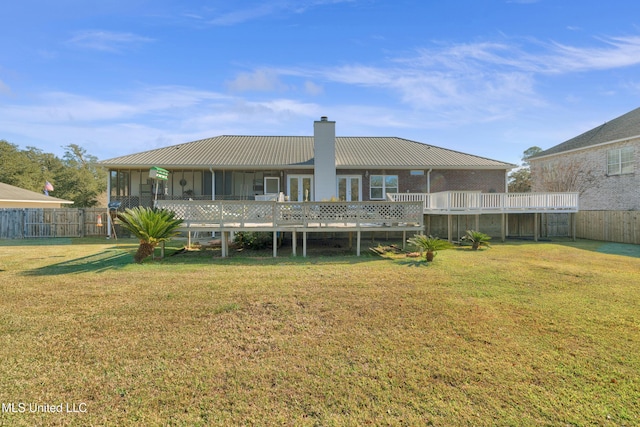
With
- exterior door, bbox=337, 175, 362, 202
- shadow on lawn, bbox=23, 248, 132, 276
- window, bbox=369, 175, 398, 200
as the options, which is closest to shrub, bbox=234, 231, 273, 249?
shadow on lawn, bbox=23, 248, 132, 276

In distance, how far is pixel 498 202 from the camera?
13.3 metres

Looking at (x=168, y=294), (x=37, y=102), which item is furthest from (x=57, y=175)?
(x=168, y=294)

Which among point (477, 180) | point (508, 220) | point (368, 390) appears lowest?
point (368, 390)

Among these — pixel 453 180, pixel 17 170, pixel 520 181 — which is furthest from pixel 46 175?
pixel 520 181

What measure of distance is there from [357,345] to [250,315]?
5.62 ft

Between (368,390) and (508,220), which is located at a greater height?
(508,220)

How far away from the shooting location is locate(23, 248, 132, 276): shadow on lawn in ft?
22.8

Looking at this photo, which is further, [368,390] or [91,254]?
[91,254]

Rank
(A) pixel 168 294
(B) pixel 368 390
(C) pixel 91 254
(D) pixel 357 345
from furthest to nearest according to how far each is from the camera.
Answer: (C) pixel 91 254, (A) pixel 168 294, (D) pixel 357 345, (B) pixel 368 390

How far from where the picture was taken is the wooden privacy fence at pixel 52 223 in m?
14.6

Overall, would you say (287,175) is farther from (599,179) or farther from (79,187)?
(79,187)

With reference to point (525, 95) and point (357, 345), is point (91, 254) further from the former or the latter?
point (525, 95)

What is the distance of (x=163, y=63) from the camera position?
12.9 m

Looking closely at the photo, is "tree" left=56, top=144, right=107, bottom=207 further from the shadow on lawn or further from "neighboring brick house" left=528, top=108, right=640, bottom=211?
"neighboring brick house" left=528, top=108, right=640, bottom=211
